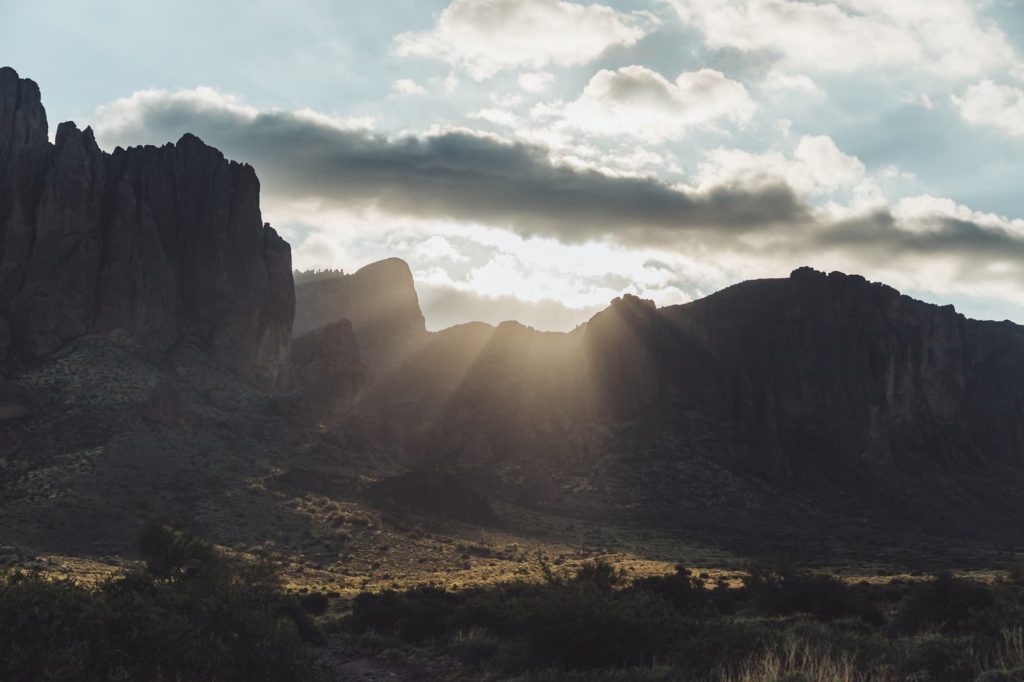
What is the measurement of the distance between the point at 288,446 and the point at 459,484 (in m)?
25.5

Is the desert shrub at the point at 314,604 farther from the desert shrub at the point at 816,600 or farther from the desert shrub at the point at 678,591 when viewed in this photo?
the desert shrub at the point at 816,600

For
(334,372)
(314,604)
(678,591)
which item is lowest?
(314,604)

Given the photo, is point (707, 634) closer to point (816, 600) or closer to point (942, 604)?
point (942, 604)

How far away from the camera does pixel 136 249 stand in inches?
4801

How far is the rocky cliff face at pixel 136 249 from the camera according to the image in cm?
10956

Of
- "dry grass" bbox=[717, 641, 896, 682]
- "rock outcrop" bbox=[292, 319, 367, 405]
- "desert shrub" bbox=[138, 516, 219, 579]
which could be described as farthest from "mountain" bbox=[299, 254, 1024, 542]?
"dry grass" bbox=[717, 641, 896, 682]

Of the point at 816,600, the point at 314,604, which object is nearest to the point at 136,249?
the point at 314,604

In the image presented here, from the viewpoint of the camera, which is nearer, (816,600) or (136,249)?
(816,600)

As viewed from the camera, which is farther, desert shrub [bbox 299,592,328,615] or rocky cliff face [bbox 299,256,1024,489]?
rocky cliff face [bbox 299,256,1024,489]

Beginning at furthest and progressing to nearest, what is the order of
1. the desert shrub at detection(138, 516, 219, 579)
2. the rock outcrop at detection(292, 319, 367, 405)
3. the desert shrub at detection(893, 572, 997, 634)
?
1. the rock outcrop at detection(292, 319, 367, 405)
2. the desert shrub at detection(138, 516, 219, 579)
3. the desert shrub at detection(893, 572, 997, 634)

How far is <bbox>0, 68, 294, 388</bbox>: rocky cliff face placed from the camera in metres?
110

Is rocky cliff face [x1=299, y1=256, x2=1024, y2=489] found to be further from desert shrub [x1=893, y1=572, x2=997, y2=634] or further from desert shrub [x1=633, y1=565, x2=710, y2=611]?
desert shrub [x1=893, y1=572, x2=997, y2=634]

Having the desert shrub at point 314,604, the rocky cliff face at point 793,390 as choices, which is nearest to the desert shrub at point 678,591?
the desert shrub at point 314,604

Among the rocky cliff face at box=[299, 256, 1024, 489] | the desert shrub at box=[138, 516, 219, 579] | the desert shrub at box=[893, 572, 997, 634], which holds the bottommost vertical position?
the desert shrub at box=[138, 516, 219, 579]
